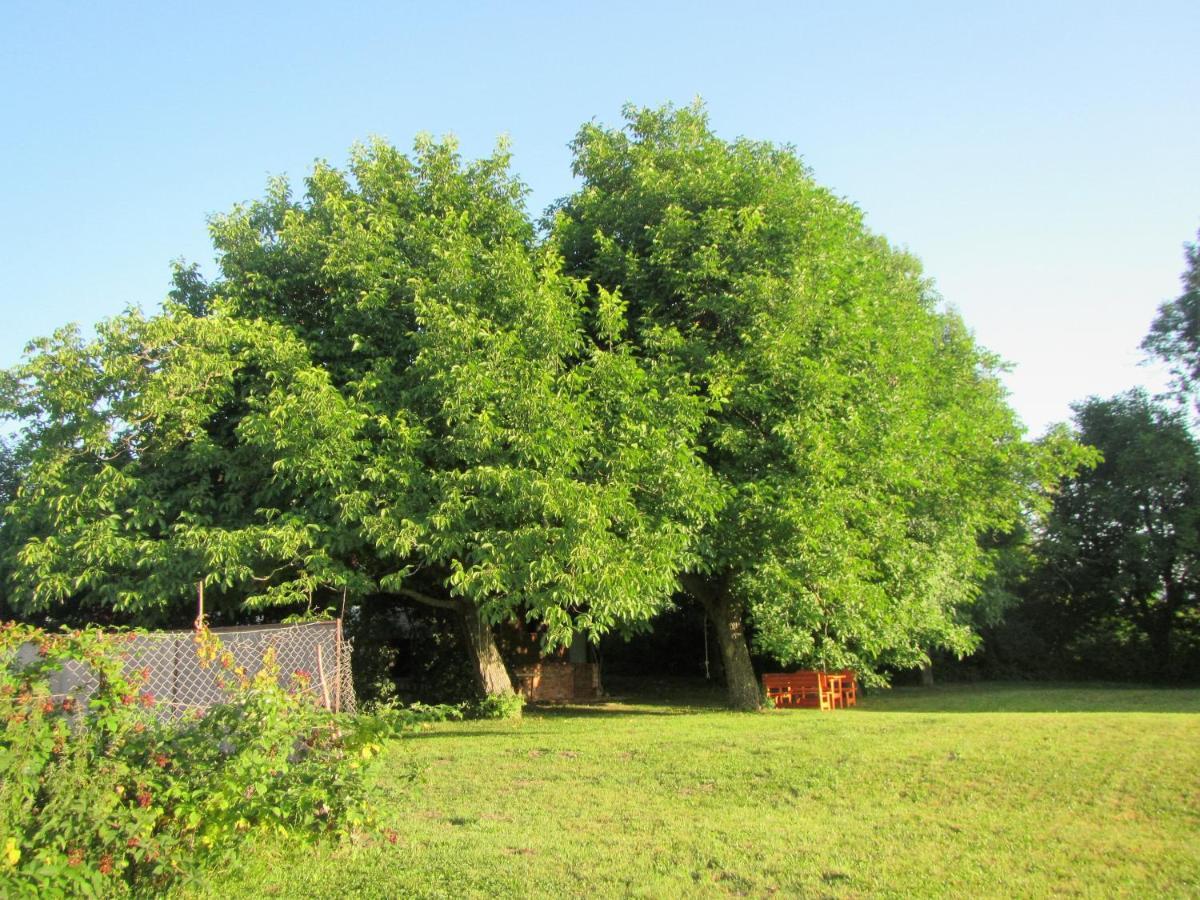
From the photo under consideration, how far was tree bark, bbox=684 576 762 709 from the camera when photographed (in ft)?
58.7

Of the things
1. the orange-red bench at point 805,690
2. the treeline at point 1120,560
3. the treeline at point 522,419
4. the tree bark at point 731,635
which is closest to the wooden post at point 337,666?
the treeline at point 522,419

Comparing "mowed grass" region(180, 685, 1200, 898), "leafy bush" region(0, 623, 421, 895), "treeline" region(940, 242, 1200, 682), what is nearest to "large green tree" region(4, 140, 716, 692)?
"mowed grass" region(180, 685, 1200, 898)

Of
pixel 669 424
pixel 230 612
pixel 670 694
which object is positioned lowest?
pixel 670 694

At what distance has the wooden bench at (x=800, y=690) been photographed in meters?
18.7

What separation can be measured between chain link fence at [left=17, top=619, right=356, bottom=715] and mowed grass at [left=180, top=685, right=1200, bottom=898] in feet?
3.56

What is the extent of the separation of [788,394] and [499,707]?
7718 mm

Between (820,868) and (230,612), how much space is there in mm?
12721

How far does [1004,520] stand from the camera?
63.8ft

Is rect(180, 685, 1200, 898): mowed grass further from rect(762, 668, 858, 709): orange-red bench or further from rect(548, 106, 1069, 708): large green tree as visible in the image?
rect(762, 668, 858, 709): orange-red bench

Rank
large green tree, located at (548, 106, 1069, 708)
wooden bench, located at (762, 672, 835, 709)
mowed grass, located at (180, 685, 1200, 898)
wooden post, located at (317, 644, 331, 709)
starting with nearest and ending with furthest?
mowed grass, located at (180, 685, 1200, 898) → wooden post, located at (317, 644, 331, 709) → large green tree, located at (548, 106, 1069, 708) → wooden bench, located at (762, 672, 835, 709)

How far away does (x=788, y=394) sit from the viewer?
49.2ft

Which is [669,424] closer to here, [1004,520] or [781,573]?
[781,573]

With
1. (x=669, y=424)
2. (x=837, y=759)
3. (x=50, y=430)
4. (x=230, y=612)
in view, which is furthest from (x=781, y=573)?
(x=50, y=430)

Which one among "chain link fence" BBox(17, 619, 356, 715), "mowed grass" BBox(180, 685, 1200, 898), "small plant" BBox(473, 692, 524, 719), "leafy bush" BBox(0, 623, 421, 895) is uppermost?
"chain link fence" BBox(17, 619, 356, 715)
